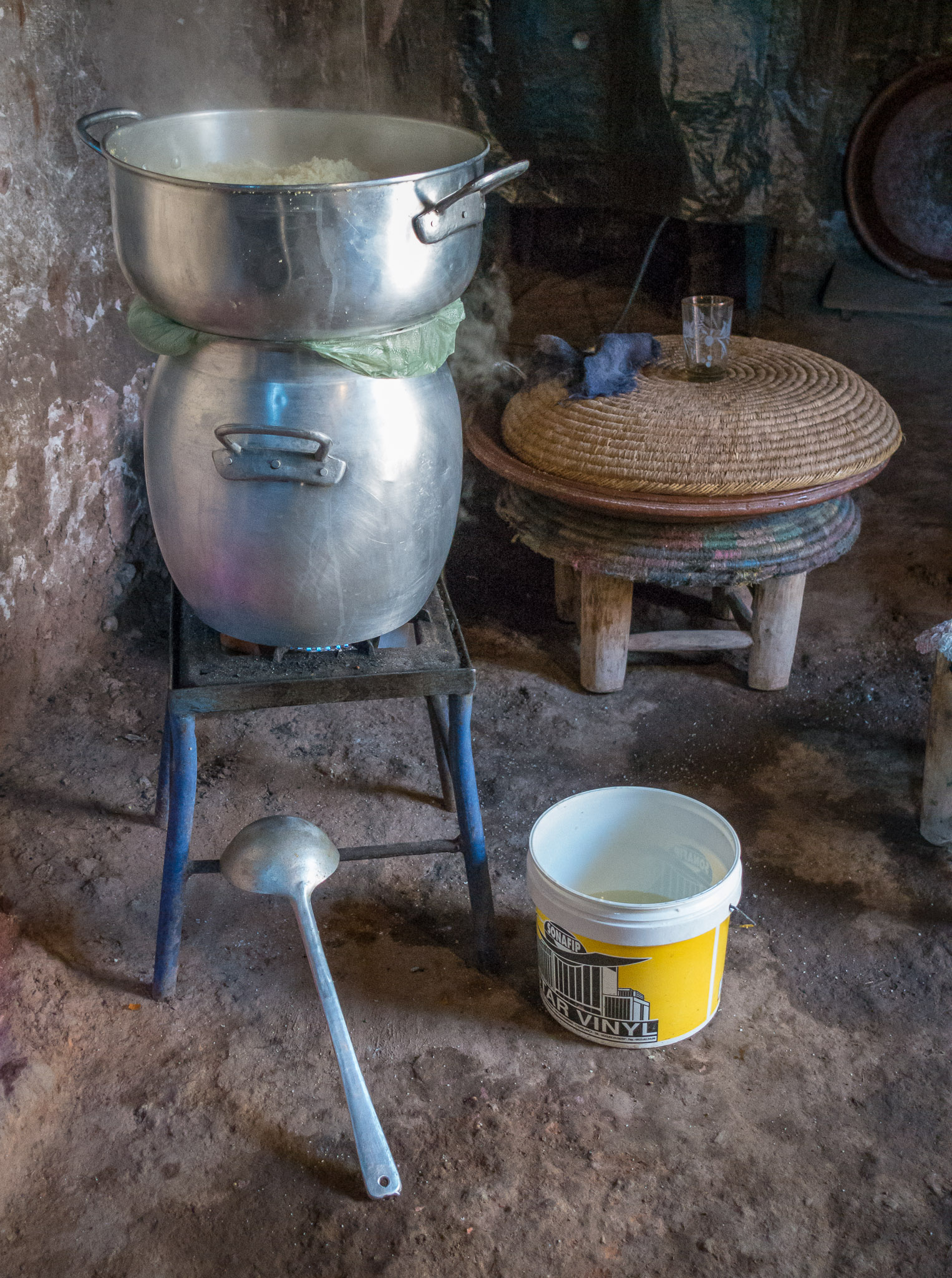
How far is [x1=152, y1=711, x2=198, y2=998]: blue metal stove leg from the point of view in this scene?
1.65 meters

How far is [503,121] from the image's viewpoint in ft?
10.9

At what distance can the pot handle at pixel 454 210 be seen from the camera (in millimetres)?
1305

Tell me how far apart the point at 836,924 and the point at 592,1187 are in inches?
29.6

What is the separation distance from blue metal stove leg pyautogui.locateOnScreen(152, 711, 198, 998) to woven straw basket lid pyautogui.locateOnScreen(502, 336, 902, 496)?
110 centimetres

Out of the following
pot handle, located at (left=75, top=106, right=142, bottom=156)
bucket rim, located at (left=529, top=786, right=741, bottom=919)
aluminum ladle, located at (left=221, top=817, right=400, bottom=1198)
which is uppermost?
pot handle, located at (left=75, top=106, right=142, bottom=156)

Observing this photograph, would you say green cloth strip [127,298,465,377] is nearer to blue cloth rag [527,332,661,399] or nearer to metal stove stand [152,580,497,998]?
metal stove stand [152,580,497,998]

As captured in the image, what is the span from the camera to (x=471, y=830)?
1784mm

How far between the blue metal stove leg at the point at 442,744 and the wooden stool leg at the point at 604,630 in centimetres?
43

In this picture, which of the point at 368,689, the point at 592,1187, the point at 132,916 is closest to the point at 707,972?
the point at 592,1187

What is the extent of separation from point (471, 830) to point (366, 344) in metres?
0.83

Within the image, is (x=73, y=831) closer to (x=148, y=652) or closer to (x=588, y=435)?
(x=148, y=652)

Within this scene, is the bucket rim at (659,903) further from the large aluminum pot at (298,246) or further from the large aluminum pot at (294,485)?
the large aluminum pot at (298,246)

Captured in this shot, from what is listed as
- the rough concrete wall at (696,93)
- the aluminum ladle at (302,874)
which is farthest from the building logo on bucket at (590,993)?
the rough concrete wall at (696,93)

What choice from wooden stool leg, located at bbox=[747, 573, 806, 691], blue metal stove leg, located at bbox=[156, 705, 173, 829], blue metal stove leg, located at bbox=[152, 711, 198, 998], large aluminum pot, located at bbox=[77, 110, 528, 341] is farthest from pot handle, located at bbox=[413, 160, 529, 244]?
wooden stool leg, located at bbox=[747, 573, 806, 691]
